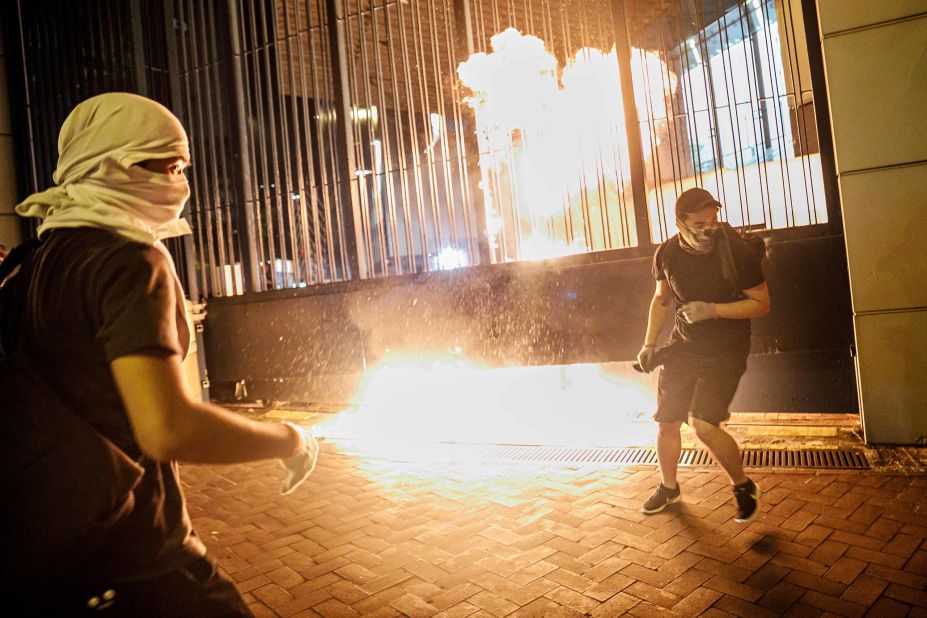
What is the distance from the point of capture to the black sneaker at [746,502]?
3.55 m

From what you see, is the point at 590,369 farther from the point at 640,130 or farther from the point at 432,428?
the point at 640,130

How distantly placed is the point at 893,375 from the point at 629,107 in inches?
134

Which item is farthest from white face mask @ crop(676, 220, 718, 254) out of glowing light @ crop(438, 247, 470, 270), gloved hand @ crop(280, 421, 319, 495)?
glowing light @ crop(438, 247, 470, 270)

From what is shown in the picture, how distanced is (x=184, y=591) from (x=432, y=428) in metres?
5.16

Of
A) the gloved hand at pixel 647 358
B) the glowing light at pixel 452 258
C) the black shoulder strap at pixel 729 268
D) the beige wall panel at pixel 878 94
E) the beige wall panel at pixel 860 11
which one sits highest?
the beige wall panel at pixel 860 11

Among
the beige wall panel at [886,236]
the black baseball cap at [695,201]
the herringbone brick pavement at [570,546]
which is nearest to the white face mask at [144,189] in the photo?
the herringbone brick pavement at [570,546]

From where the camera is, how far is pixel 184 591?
145 centimetres

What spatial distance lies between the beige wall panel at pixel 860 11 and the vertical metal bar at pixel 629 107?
1809mm

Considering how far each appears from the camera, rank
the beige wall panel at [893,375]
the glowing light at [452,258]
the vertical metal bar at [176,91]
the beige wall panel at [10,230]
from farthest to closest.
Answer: the beige wall panel at [10,230], the vertical metal bar at [176,91], the glowing light at [452,258], the beige wall panel at [893,375]

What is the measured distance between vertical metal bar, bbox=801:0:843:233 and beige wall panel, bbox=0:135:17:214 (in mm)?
11194

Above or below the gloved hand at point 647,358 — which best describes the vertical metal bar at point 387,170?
above

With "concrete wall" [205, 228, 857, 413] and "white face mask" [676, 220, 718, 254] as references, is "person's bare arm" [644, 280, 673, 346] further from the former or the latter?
"concrete wall" [205, 228, 857, 413]

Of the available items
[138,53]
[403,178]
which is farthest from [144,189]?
[138,53]

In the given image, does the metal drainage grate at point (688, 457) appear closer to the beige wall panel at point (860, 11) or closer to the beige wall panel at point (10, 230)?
the beige wall panel at point (860, 11)
